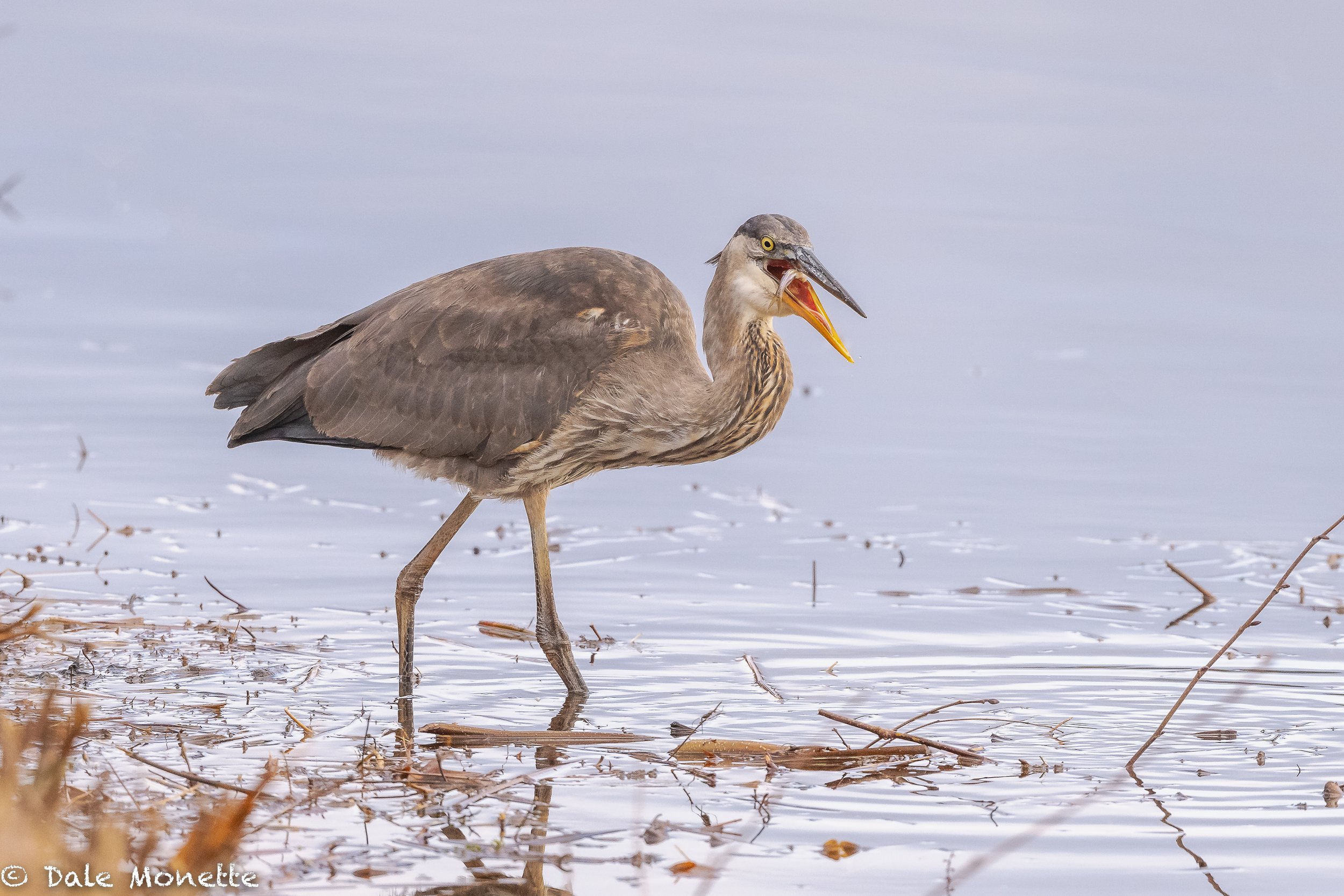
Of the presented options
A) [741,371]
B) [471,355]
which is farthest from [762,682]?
[471,355]

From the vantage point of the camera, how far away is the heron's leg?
8.09 metres

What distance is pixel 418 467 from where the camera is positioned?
28.5 ft

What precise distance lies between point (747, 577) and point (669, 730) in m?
3.14

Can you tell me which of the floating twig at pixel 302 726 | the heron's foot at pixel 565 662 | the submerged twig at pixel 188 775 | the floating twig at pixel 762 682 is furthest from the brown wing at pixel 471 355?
the submerged twig at pixel 188 775

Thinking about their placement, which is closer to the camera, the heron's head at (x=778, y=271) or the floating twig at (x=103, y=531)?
the heron's head at (x=778, y=271)

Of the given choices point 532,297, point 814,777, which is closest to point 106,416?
point 532,297

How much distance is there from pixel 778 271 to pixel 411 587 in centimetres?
223

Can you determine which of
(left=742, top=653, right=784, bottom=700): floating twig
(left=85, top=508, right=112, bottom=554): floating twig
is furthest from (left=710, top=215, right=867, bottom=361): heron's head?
(left=85, top=508, right=112, bottom=554): floating twig

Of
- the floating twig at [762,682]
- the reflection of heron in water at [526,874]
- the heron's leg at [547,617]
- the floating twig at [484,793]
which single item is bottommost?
the reflection of heron in water at [526,874]

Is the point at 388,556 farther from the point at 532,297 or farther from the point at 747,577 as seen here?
the point at 532,297

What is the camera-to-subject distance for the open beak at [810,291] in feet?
25.7

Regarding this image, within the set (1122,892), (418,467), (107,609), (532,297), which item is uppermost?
(532,297)

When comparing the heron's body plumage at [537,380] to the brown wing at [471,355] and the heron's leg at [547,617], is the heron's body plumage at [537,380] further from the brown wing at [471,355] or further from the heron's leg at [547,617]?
the heron's leg at [547,617]

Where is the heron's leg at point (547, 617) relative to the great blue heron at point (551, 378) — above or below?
below
